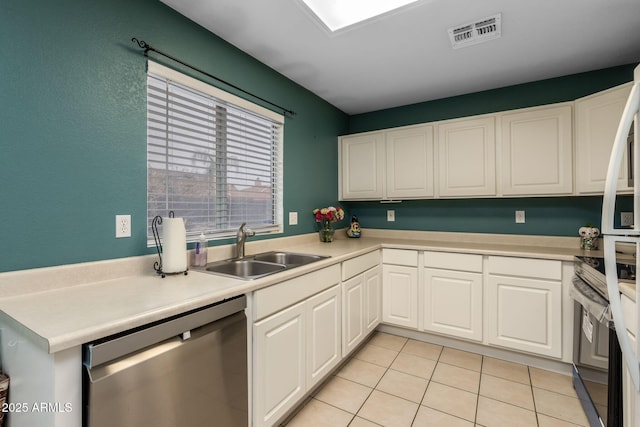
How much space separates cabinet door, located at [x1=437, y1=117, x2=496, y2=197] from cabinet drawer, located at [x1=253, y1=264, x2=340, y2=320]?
1492mm

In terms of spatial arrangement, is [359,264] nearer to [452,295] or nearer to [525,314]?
[452,295]

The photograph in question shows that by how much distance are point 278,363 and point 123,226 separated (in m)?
1.06

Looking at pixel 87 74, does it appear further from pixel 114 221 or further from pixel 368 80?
pixel 368 80

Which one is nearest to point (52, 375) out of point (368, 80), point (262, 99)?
point (262, 99)

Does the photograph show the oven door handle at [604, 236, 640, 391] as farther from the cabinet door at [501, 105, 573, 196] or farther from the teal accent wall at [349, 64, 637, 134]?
the teal accent wall at [349, 64, 637, 134]

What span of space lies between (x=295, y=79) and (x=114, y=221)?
6.22ft

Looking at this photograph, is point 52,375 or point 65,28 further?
point 65,28

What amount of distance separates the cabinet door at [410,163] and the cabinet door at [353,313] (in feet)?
3.59

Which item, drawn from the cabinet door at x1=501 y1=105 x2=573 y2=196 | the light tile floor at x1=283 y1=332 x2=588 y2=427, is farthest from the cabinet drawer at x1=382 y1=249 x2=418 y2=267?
the cabinet door at x1=501 y1=105 x2=573 y2=196

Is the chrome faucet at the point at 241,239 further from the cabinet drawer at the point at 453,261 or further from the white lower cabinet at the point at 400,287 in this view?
the cabinet drawer at the point at 453,261

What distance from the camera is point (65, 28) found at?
1.31 meters

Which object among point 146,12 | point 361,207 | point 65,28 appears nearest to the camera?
point 65,28

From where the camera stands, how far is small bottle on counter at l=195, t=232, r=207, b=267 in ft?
5.80

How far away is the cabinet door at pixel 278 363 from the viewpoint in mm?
1433
